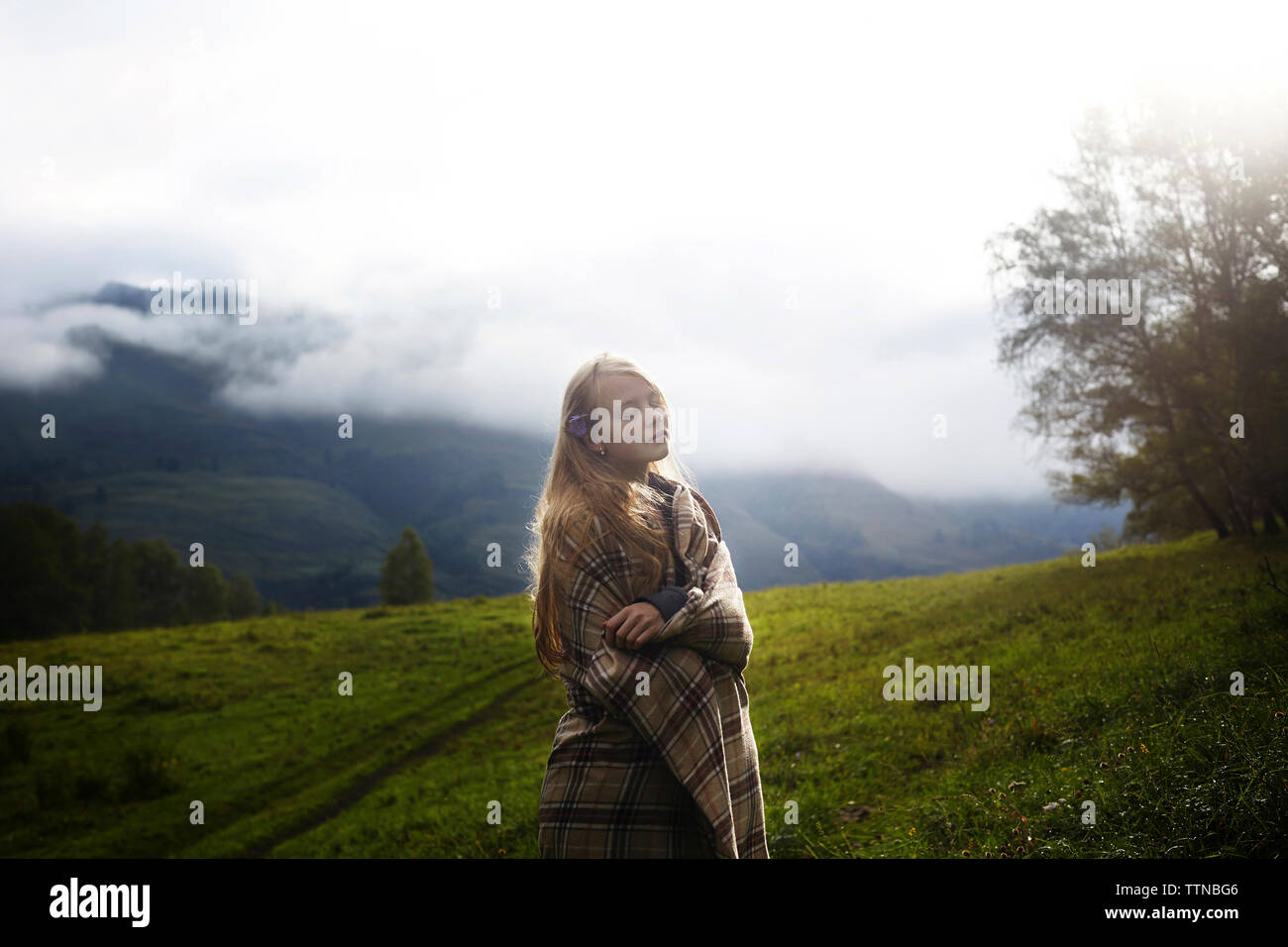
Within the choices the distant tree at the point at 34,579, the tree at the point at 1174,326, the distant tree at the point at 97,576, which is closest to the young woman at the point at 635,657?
the tree at the point at 1174,326

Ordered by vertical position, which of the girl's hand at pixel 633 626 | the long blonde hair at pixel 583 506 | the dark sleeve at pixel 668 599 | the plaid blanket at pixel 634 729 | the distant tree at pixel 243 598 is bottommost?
the distant tree at pixel 243 598

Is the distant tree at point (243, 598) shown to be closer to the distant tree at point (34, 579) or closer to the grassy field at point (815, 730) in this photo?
the distant tree at point (34, 579)

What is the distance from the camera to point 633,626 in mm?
3207

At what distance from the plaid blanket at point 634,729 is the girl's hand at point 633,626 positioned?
0.04 m

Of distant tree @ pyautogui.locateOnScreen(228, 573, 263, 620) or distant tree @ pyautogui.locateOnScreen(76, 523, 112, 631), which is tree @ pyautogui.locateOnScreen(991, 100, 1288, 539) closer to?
distant tree @ pyautogui.locateOnScreen(76, 523, 112, 631)

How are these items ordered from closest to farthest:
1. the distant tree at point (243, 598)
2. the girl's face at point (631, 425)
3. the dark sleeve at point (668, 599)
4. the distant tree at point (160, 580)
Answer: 1. the dark sleeve at point (668, 599)
2. the girl's face at point (631, 425)
3. the distant tree at point (160, 580)
4. the distant tree at point (243, 598)

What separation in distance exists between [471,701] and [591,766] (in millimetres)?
18333

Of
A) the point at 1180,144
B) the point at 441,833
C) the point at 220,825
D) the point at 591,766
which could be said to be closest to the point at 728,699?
the point at 591,766

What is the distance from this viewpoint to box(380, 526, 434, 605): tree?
218ft

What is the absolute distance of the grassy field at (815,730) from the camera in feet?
19.2

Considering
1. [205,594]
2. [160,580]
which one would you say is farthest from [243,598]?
[205,594]

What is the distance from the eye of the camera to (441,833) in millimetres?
10914

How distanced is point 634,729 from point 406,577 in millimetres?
67690
